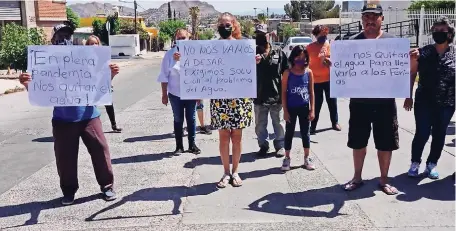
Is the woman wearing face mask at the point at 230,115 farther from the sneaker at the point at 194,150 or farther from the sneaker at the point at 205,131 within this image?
the sneaker at the point at 205,131

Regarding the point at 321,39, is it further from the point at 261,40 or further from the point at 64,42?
the point at 64,42

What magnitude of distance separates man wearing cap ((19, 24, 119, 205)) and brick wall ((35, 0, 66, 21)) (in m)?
29.5

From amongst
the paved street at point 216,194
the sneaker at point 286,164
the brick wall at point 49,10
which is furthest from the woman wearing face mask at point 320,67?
the brick wall at point 49,10

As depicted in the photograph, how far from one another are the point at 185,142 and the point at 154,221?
10.9 ft

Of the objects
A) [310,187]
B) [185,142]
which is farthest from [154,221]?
[185,142]

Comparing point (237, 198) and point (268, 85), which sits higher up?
point (268, 85)

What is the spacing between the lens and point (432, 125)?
217 inches

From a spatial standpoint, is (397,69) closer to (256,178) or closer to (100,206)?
(256,178)

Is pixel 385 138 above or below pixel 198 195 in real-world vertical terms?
above

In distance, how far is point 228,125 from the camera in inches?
208

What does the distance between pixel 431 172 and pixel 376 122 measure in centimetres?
109

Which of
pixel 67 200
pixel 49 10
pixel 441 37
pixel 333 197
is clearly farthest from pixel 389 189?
pixel 49 10

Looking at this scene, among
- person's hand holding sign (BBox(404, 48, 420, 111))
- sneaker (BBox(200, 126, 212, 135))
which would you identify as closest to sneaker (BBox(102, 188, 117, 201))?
person's hand holding sign (BBox(404, 48, 420, 111))

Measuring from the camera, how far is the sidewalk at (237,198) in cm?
443
